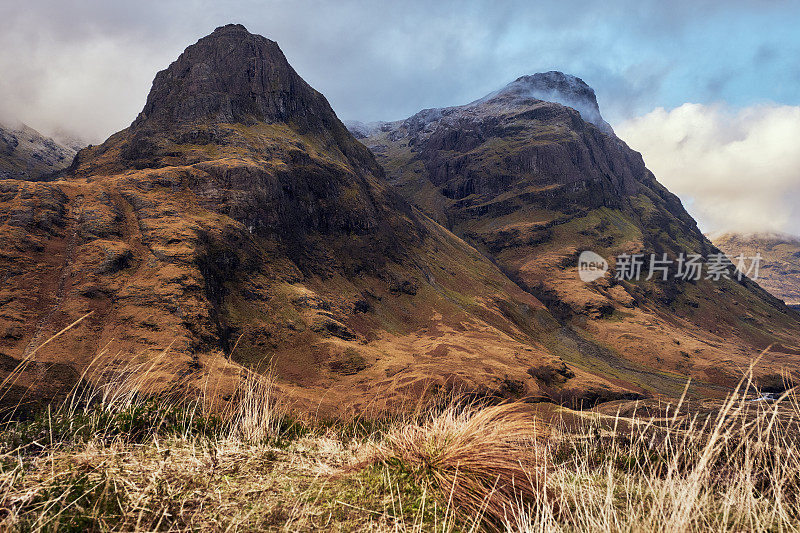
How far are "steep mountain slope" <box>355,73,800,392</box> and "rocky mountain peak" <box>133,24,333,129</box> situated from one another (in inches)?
2241

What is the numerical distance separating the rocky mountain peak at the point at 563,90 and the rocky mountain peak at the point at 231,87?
6107 inches

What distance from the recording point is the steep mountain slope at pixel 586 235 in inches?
2329

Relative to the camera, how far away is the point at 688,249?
113 meters

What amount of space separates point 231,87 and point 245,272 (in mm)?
38874

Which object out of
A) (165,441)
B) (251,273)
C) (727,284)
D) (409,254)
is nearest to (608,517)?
(165,441)

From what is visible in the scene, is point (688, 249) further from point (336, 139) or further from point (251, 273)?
point (251, 273)

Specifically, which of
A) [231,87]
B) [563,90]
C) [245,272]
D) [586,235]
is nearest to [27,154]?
[231,87]

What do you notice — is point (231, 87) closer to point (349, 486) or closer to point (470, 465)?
point (349, 486)

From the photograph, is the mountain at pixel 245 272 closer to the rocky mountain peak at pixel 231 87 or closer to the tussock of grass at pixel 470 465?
the rocky mountain peak at pixel 231 87

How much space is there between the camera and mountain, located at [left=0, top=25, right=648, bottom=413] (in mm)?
20750

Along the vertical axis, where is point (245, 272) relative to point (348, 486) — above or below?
below

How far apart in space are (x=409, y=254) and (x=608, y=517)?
171ft

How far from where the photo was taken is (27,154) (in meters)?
130

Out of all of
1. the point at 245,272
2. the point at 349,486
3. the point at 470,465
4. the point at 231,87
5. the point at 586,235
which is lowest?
the point at 245,272
